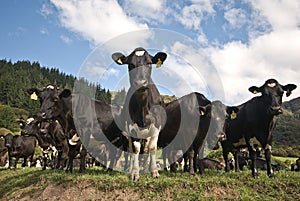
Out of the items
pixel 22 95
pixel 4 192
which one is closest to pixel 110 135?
pixel 4 192

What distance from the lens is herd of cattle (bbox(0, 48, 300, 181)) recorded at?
30.4ft

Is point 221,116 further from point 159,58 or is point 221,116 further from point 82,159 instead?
point 82,159

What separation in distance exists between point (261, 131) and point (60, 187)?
6.57 metres

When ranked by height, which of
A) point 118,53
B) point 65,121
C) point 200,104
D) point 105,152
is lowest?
point 105,152

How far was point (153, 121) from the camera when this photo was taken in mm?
9398

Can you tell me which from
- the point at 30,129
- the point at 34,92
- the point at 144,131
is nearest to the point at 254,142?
the point at 144,131

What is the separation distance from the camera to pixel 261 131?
404 inches

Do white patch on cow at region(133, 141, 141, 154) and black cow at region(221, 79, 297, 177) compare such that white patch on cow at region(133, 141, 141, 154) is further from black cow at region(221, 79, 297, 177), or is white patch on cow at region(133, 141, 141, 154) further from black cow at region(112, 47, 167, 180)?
black cow at region(221, 79, 297, 177)

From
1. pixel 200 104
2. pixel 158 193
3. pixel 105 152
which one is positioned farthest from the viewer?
pixel 105 152

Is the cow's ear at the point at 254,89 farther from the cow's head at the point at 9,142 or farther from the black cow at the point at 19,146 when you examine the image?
the cow's head at the point at 9,142

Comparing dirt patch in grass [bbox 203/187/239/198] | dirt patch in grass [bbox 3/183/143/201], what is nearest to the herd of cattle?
dirt patch in grass [bbox 3/183/143/201]

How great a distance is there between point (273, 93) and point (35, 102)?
88644mm

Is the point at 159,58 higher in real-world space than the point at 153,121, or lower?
higher

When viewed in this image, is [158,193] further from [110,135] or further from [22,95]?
[22,95]
